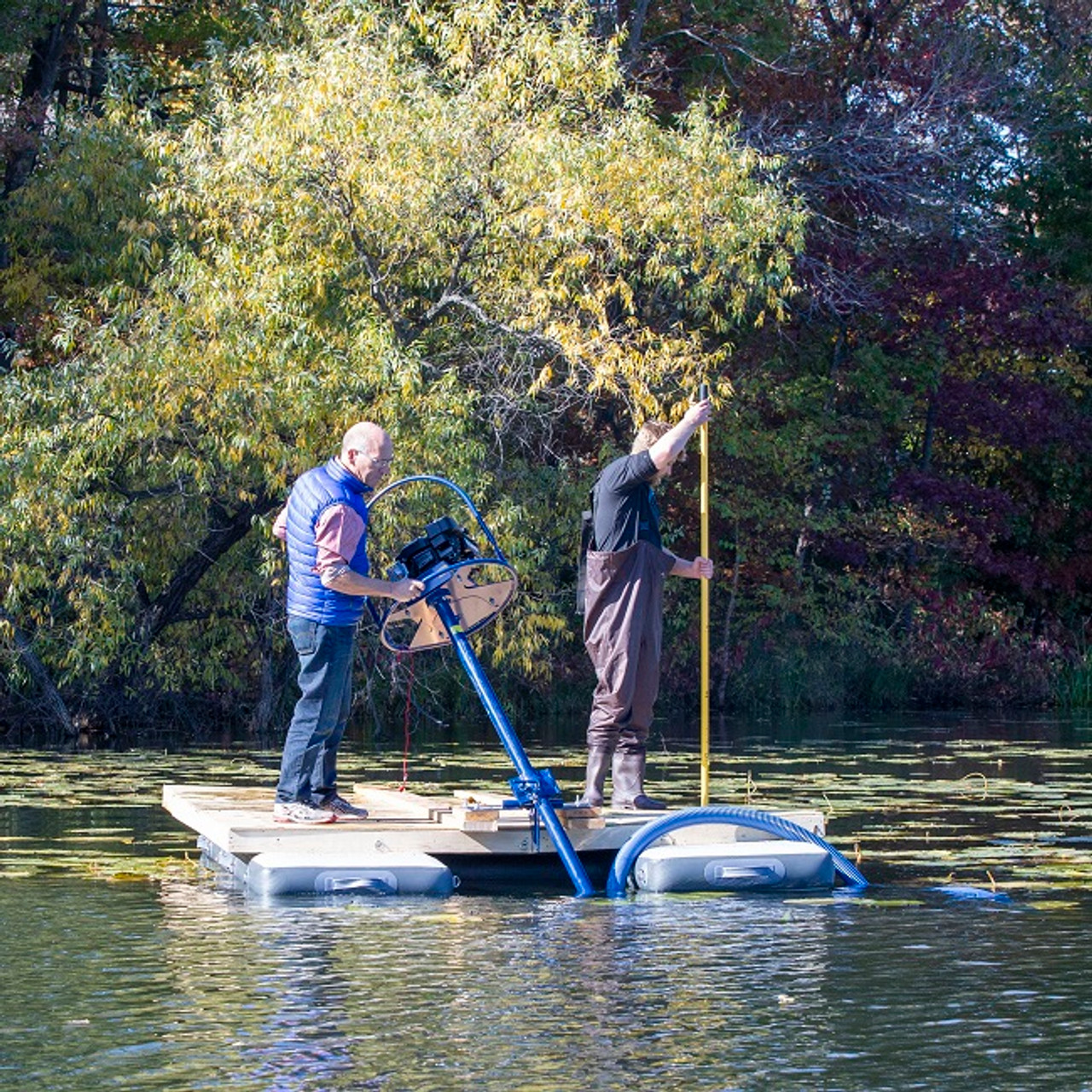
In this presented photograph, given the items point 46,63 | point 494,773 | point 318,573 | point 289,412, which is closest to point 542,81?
point 289,412

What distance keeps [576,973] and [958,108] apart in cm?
2252

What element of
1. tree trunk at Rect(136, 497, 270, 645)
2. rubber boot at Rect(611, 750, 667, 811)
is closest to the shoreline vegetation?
tree trunk at Rect(136, 497, 270, 645)

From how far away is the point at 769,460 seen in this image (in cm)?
2677

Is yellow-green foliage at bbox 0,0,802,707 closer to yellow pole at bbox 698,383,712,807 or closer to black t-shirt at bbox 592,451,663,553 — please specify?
yellow pole at bbox 698,383,712,807

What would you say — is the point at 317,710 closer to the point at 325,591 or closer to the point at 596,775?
the point at 325,591

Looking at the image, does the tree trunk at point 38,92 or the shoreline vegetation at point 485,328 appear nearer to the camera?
the shoreline vegetation at point 485,328

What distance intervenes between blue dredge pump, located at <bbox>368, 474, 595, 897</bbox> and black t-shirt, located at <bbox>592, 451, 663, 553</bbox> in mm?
536

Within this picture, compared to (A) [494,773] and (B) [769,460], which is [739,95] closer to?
(B) [769,460]

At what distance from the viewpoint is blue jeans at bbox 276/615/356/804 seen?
9414mm

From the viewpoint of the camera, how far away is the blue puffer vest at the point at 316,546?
932cm

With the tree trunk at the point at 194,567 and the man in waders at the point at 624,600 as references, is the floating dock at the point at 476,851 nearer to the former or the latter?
the man in waders at the point at 624,600

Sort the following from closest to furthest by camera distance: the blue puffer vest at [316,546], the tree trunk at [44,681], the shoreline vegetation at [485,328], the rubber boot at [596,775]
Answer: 1. the blue puffer vest at [316,546]
2. the rubber boot at [596,775]
3. the shoreline vegetation at [485,328]
4. the tree trunk at [44,681]

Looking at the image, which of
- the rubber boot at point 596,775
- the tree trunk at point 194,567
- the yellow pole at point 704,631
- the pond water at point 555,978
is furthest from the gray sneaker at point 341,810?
the tree trunk at point 194,567

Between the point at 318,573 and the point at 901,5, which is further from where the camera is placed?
the point at 901,5
